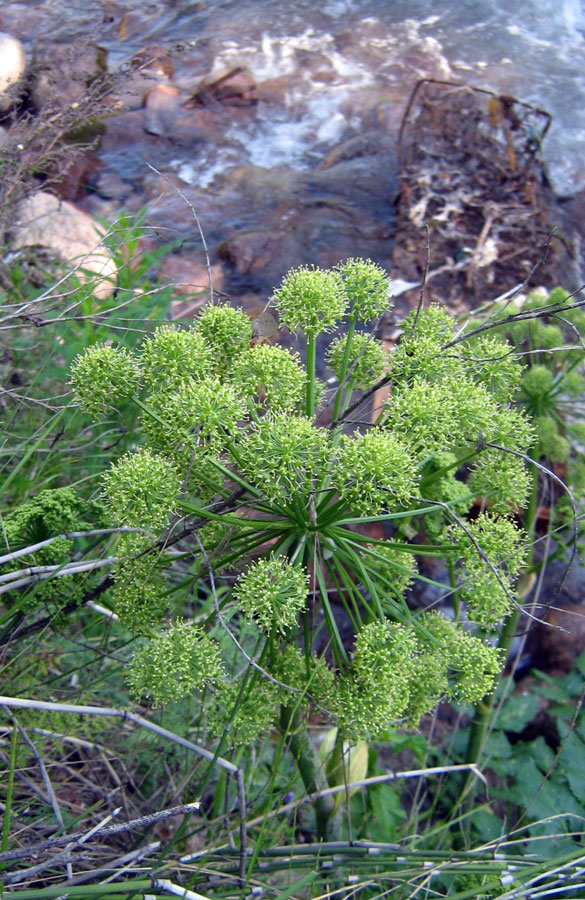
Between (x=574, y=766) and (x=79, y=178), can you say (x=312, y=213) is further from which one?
(x=574, y=766)

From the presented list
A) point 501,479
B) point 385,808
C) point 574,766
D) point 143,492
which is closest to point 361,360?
point 501,479

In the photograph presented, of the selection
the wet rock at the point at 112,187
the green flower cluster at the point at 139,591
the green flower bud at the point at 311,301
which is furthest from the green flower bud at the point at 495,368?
the wet rock at the point at 112,187

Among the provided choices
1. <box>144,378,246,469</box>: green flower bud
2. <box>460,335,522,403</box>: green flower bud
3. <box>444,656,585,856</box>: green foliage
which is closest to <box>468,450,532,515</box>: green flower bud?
<box>460,335,522,403</box>: green flower bud

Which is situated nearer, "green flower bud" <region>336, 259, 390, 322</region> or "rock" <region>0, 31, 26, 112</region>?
"green flower bud" <region>336, 259, 390, 322</region>

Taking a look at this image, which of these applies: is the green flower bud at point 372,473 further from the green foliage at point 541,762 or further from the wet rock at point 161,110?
the wet rock at point 161,110

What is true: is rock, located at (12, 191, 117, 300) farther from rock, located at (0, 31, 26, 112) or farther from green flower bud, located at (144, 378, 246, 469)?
green flower bud, located at (144, 378, 246, 469)

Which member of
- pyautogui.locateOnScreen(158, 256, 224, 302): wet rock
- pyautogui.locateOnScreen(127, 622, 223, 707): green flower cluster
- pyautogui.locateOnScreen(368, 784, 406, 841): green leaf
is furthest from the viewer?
→ pyautogui.locateOnScreen(158, 256, 224, 302): wet rock
